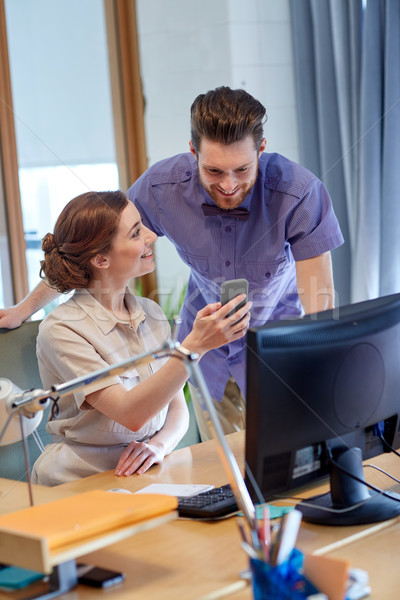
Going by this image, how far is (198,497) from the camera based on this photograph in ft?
4.33

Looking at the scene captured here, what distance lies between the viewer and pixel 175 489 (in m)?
1.41

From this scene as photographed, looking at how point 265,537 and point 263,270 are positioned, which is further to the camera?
point 263,270

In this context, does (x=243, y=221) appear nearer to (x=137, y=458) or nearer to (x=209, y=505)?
(x=137, y=458)

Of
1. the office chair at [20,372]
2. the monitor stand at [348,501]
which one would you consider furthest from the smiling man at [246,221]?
the monitor stand at [348,501]

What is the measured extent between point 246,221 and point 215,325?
595mm

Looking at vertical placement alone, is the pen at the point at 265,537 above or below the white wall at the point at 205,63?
below

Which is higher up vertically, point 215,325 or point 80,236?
point 80,236

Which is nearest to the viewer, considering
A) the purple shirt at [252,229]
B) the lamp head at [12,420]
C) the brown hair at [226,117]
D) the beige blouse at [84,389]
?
the lamp head at [12,420]

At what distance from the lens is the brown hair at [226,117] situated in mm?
1760

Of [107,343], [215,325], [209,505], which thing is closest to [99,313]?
[107,343]

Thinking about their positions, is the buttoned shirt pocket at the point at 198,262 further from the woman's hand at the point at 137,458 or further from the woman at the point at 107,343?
the woman's hand at the point at 137,458

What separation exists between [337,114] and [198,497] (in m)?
2.43

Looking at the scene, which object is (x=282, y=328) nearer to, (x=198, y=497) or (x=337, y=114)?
(x=198, y=497)

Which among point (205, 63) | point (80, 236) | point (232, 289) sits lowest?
point (232, 289)
